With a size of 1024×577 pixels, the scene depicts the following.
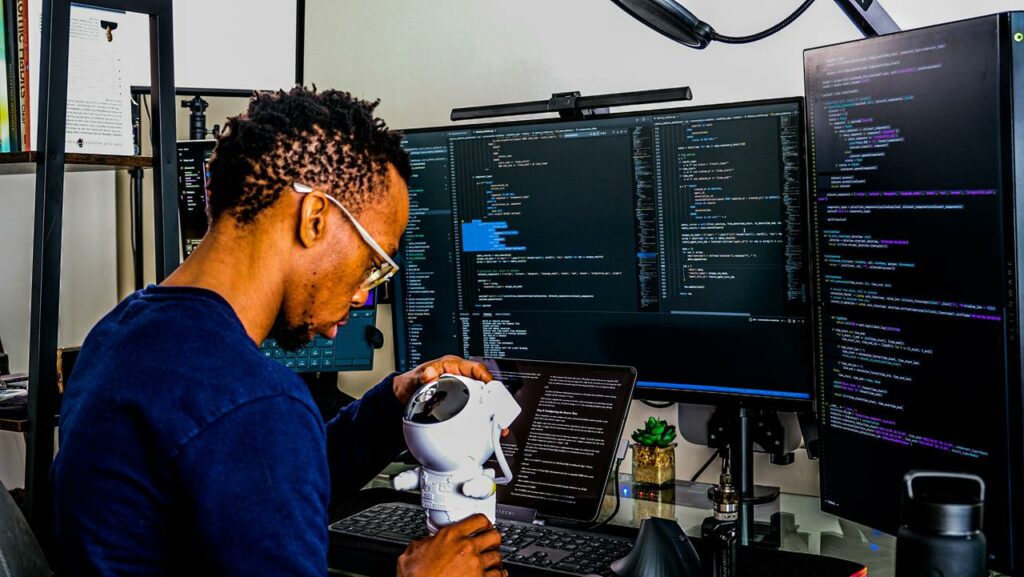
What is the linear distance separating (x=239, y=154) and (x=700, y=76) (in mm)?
931

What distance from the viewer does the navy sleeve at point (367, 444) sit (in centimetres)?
135

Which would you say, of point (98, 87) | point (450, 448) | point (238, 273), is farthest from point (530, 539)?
point (98, 87)

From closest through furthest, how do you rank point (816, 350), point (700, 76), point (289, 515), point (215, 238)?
point (289, 515), point (215, 238), point (816, 350), point (700, 76)

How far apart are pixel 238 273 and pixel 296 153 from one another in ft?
0.44

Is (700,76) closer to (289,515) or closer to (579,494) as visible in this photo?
(579,494)

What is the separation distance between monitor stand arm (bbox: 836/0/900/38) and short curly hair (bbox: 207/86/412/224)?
1.92 ft

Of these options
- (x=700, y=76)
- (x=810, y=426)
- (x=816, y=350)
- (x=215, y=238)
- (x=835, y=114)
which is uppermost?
(x=700, y=76)

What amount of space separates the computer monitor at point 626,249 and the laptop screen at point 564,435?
122 mm

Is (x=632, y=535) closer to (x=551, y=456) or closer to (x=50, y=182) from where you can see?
(x=551, y=456)

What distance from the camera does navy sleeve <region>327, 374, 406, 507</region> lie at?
4.42 ft

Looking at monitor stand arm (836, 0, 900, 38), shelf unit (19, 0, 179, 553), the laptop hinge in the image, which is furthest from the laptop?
monitor stand arm (836, 0, 900, 38)

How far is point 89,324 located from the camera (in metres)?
2.45

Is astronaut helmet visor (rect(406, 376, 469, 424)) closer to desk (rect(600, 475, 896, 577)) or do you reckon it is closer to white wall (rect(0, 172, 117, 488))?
desk (rect(600, 475, 896, 577))

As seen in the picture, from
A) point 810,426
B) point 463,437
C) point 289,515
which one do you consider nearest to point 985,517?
point 810,426
